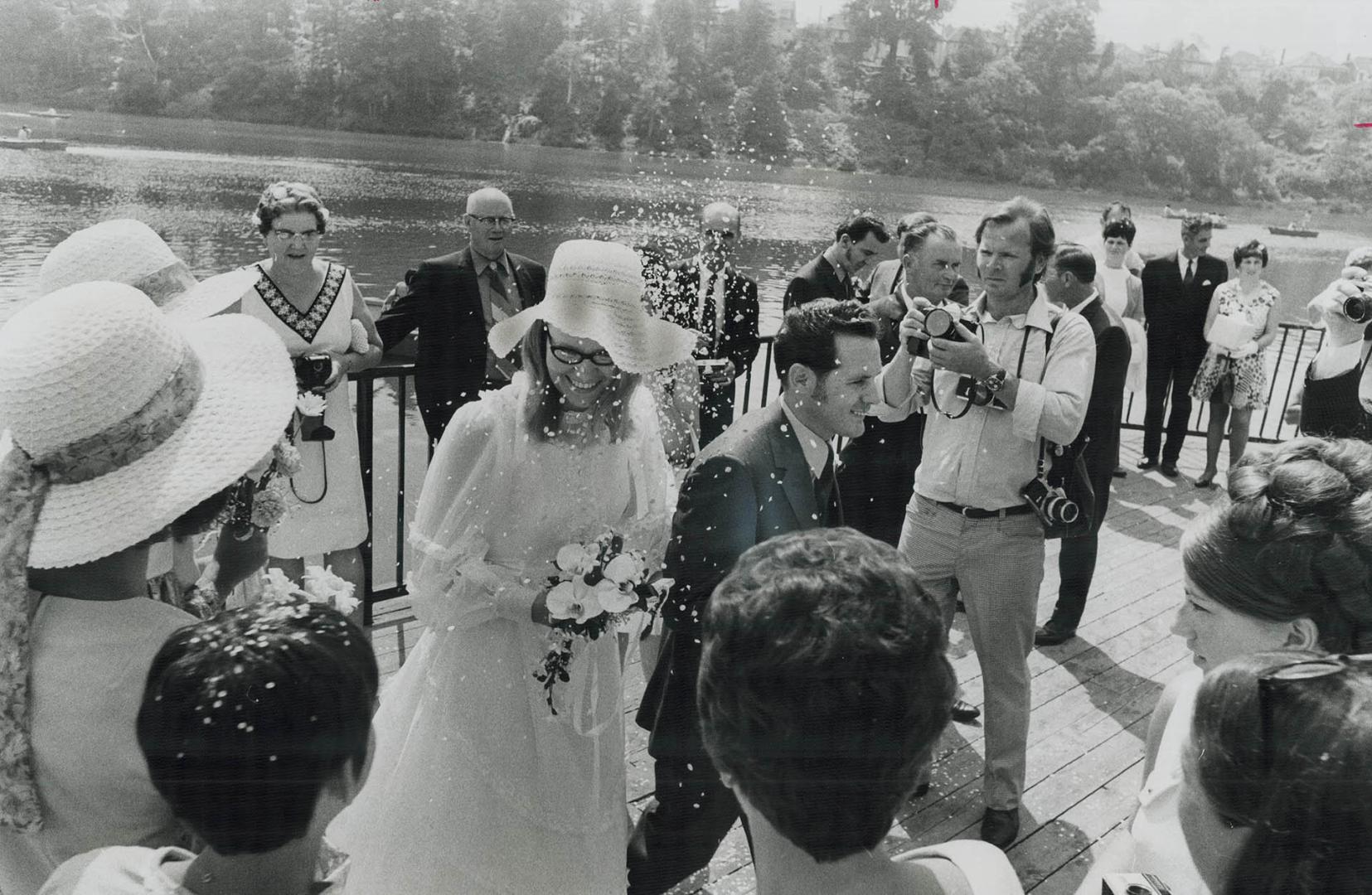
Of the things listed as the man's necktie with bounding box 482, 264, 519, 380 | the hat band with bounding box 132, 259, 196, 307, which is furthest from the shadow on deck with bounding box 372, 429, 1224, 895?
the hat band with bounding box 132, 259, 196, 307

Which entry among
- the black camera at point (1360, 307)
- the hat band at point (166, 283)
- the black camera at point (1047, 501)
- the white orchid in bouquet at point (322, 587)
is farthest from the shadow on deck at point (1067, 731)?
the hat band at point (166, 283)

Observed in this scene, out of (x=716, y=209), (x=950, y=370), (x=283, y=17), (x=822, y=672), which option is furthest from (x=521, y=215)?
(x=822, y=672)

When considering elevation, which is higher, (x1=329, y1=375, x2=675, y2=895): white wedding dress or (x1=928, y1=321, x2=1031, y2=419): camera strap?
(x1=928, y1=321, x2=1031, y2=419): camera strap

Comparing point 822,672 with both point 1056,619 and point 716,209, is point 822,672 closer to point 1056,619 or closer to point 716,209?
point 1056,619

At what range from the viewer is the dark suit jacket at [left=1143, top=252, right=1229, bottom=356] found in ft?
24.2

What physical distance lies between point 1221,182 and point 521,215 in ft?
107

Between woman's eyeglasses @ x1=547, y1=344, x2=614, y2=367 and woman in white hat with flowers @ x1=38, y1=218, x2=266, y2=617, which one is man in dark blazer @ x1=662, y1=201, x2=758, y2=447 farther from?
woman in white hat with flowers @ x1=38, y1=218, x2=266, y2=617

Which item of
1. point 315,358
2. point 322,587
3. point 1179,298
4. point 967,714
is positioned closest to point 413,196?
Result: point 1179,298

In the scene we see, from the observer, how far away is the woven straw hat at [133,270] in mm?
2264

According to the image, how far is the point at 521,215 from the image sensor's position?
1211 inches

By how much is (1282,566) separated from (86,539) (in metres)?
1.78

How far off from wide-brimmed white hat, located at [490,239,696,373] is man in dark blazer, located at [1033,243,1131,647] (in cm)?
225

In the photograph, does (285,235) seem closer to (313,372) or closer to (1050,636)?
(313,372)

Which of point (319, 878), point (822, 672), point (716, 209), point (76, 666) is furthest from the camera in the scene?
point (716, 209)
